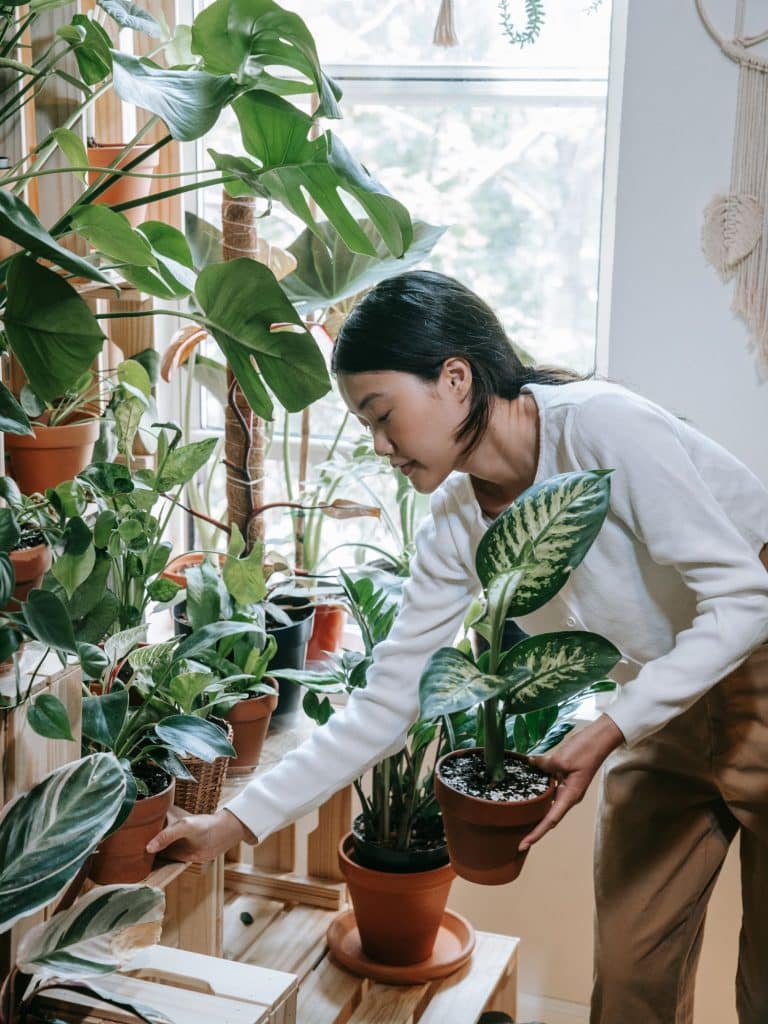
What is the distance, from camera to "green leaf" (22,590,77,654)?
96 cm

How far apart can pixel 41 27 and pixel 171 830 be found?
105cm

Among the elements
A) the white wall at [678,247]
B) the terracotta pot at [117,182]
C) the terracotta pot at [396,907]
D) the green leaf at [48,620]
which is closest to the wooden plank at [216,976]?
the green leaf at [48,620]

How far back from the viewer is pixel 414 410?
1.27 meters

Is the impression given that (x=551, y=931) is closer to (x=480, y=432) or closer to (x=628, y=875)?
(x=628, y=875)

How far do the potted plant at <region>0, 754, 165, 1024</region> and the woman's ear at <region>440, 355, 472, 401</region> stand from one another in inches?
21.0

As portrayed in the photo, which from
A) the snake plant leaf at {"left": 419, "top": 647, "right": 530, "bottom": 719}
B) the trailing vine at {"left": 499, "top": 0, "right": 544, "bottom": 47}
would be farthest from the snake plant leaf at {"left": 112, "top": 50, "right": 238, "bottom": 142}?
the trailing vine at {"left": 499, "top": 0, "right": 544, "bottom": 47}

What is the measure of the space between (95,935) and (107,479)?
0.49m

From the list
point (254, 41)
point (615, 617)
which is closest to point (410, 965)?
point (615, 617)

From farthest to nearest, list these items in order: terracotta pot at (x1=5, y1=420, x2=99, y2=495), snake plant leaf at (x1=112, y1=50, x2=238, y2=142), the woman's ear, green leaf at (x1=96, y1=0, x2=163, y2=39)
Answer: terracotta pot at (x1=5, y1=420, x2=99, y2=495) → the woman's ear → green leaf at (x1=96, y1=0, x2=163, y2=39) → snake plant leaf at (x1=112, y1=50, x2=238, y2=142)

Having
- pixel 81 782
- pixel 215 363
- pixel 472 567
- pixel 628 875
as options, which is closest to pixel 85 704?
pixel 81 782

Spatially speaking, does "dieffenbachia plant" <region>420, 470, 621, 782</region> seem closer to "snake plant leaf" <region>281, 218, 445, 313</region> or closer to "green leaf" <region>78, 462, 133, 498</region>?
"green leaf" <region>78, 462, 133, 498</region>

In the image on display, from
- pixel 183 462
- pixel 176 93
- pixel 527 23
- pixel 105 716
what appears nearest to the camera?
pixel 176 93

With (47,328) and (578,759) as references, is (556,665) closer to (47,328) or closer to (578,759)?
(578,759)

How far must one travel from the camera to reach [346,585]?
1709 mm
